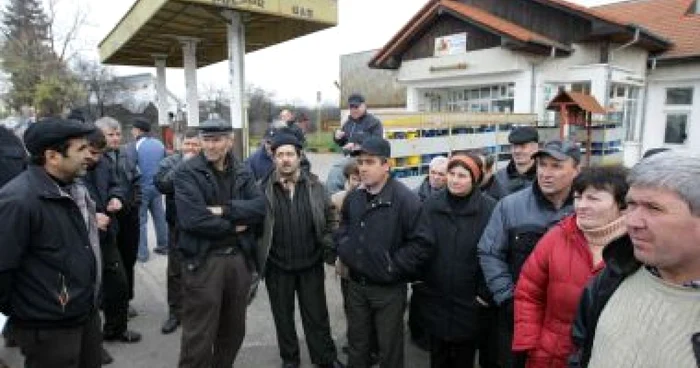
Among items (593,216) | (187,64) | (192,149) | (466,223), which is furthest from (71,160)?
(187,64)

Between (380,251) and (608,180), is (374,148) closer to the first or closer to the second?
(380,251)

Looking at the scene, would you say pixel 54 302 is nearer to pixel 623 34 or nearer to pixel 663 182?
pixel 663 182

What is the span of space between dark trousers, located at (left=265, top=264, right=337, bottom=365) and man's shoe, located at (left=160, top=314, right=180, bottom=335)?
132 cm

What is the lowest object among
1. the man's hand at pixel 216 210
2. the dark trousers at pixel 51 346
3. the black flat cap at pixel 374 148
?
the dark trousers at pixel 51 346

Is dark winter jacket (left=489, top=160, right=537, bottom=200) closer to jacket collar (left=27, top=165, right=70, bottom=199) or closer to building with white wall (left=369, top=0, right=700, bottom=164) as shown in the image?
jacket collar (left=27, top=165, right=70, bottom=199)

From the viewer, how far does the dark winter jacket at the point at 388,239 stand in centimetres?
305

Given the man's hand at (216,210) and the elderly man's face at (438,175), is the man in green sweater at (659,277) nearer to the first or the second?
the man's hand at (216,210)

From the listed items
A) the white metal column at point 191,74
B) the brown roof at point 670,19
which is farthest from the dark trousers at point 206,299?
the brown roof at point 670,19

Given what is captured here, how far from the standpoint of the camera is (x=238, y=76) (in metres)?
8.86

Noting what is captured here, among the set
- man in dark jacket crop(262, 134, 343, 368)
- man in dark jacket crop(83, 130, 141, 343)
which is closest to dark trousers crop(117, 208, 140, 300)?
man in dark jacket crop(83, 130, 141, 343)

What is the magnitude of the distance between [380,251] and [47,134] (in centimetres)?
203

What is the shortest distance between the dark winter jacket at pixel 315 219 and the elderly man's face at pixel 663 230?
89.5 inches

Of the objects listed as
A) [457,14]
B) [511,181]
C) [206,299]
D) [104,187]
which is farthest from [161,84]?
[511,181]

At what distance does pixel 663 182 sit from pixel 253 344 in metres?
3.61
